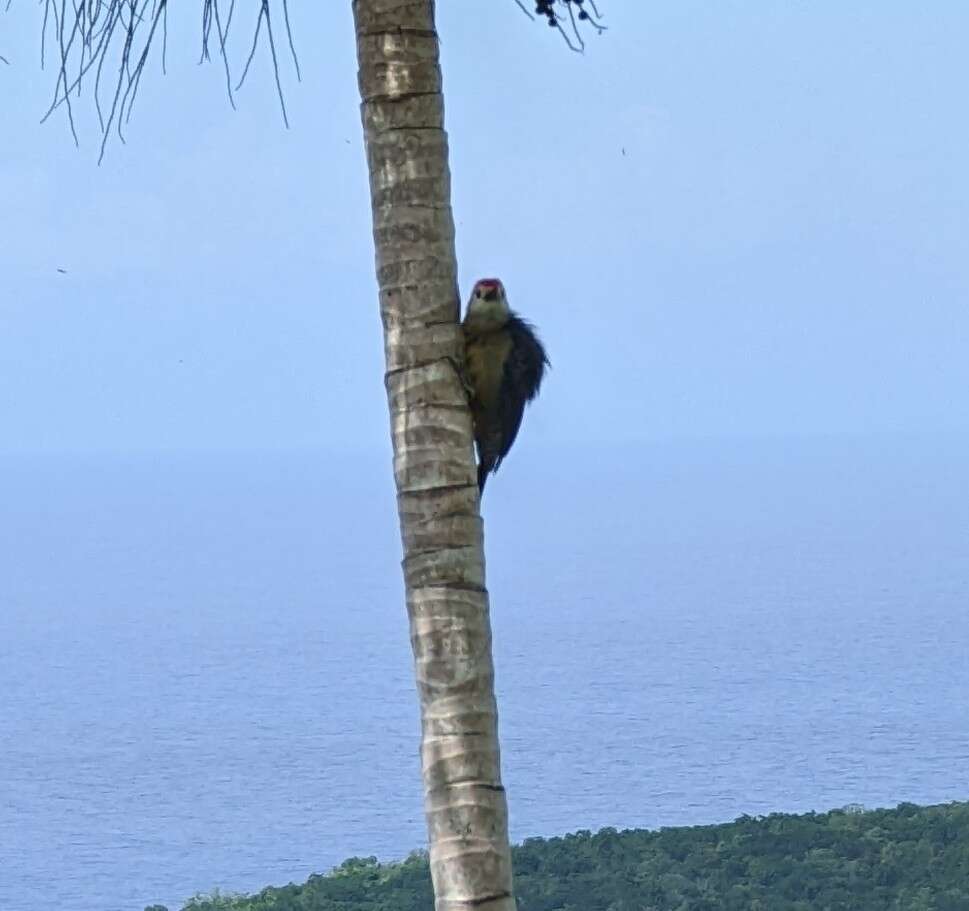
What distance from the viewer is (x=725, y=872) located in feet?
21.9

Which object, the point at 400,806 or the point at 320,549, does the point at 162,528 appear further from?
the point at 400,806

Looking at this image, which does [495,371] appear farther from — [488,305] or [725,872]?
[725,872]

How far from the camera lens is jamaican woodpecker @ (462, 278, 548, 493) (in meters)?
2.80

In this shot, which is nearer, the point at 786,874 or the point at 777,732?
the point at 786,874

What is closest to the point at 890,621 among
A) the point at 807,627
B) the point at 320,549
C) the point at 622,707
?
the point at 807,627

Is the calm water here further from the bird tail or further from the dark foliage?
the dark foliage

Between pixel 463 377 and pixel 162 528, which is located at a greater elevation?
pixel 162 528

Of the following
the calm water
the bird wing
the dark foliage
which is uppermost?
the calm water

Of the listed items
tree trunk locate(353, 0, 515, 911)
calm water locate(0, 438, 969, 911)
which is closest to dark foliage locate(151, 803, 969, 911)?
calm water locate(0, 438, 969, 911)

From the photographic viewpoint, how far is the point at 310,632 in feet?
48.8

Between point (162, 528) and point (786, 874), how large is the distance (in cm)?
2210

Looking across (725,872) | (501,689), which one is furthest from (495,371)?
(501,689)

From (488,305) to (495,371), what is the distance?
113 mm

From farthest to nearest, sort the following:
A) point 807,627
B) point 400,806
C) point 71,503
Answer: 1. point 71,503
2. point 807,627
3. point 400,806
